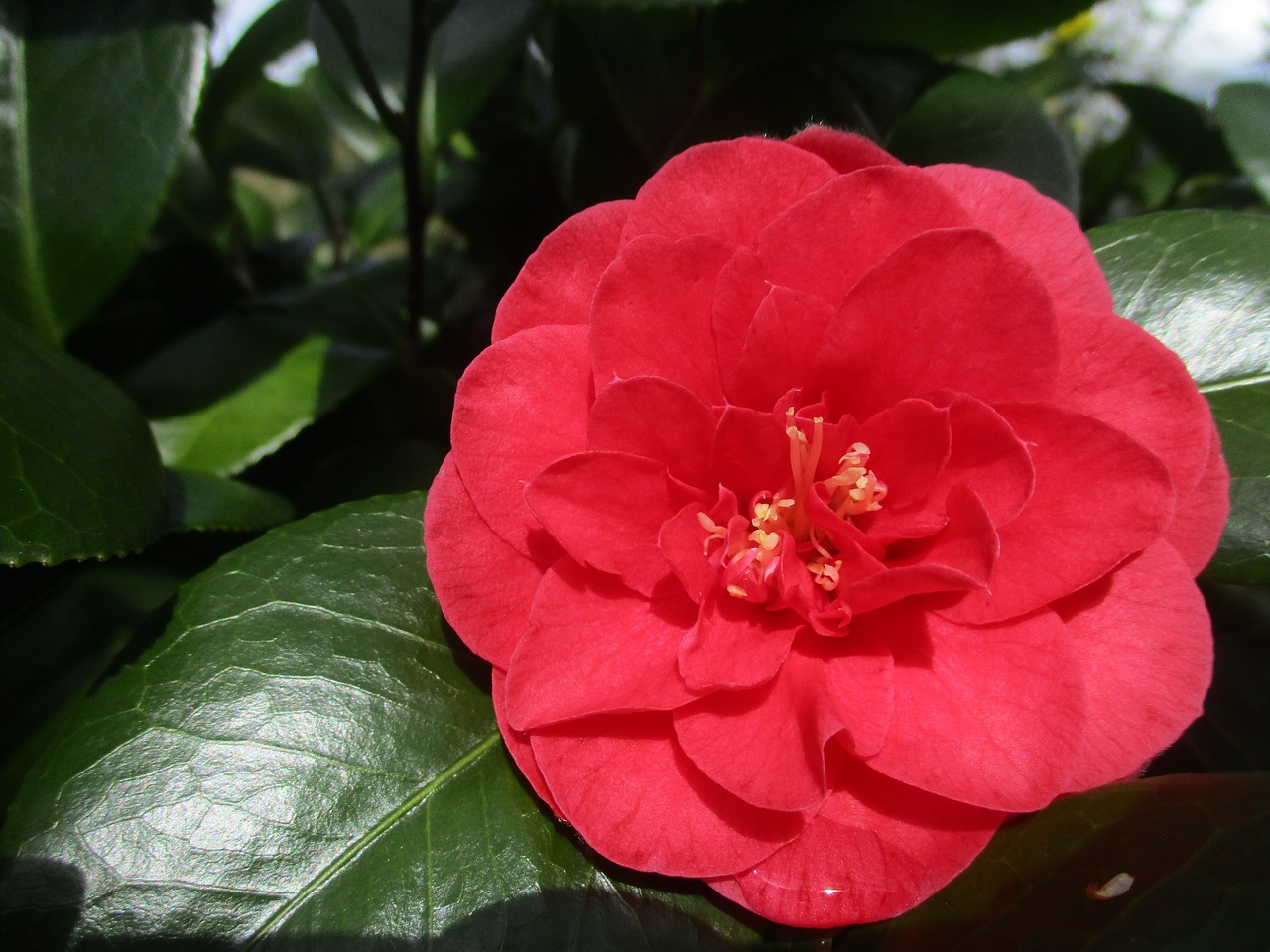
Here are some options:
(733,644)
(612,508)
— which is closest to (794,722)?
(733,644)

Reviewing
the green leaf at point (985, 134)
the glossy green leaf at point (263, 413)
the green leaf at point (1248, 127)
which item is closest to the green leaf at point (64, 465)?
the glossy green leaf at point (263, 413)

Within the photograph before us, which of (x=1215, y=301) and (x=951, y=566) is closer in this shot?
(x=951, y=566)

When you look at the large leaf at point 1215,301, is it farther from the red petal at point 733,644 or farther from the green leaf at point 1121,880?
the red petal at point 733,644

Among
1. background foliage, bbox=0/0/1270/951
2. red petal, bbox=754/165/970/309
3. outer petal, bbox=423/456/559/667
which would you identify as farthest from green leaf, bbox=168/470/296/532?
red petal, bbox=754/165/970/309

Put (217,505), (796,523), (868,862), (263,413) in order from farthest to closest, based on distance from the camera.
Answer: (263,413)
(217,505)
(796,523)
(868,862)

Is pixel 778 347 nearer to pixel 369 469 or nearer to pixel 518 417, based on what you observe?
pixel 518 417

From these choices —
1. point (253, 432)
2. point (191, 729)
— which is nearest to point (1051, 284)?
point (191, 729)

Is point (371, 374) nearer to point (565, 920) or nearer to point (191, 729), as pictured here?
point (191, 729)
